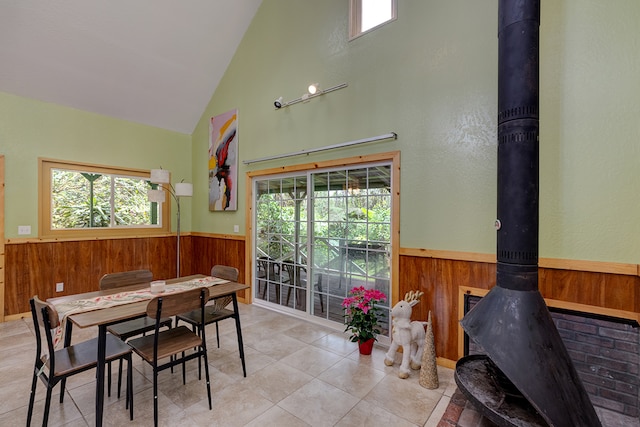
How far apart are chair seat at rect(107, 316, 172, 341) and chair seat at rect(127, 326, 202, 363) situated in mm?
136

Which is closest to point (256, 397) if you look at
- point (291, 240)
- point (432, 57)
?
point (291, 240)

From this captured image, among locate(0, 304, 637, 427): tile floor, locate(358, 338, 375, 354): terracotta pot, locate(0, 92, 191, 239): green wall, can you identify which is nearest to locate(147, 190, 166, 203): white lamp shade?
locate(0, 92, 191, 239): green wall

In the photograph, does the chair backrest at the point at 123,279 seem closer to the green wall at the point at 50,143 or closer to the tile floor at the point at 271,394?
the tile floor at the point at 271,394

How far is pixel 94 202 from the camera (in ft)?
14.5

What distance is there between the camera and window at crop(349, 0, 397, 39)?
3158 millimetres

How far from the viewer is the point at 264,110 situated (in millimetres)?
4246

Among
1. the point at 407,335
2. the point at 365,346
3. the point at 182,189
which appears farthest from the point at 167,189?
the point at 407,335

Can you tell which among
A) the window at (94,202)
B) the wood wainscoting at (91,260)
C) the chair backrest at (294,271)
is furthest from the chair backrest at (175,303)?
the window at (94,202)

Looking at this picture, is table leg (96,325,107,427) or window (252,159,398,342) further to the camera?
window (252,159,398,342)

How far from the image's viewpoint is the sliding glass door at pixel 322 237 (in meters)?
3.20

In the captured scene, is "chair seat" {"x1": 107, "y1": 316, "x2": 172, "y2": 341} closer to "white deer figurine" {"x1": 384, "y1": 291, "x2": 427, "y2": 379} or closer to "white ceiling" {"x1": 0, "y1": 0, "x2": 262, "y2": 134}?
"white deer figurine" {"x1": 384, "y1": 291, "x2": 427, "y2": 379}

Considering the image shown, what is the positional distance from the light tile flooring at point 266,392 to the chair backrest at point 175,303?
28.2 inches

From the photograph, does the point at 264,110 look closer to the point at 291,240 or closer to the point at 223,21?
the point at 223,21

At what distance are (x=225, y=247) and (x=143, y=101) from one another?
261 cm
